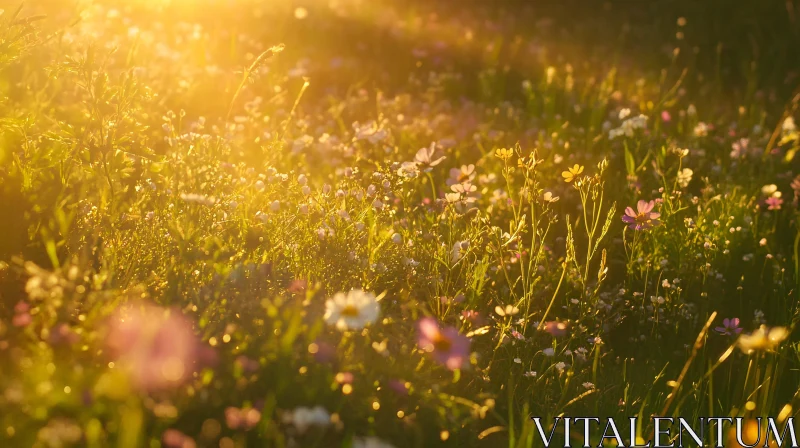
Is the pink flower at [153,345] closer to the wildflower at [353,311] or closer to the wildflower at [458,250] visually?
the wildflower at [353,311]

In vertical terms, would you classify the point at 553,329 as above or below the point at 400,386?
below

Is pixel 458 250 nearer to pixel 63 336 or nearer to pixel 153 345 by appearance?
pixel 153 345

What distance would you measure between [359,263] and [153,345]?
0.88 metres

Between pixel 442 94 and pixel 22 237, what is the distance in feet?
12.3

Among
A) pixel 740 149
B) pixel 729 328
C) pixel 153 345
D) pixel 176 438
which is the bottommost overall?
pixel 729 328

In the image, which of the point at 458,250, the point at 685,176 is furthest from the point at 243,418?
the point at 685,176

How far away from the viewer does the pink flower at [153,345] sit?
5.47 ft

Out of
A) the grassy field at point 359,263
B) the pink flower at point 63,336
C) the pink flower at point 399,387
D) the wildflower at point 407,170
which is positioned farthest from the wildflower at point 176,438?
the wildflower at point 407,170

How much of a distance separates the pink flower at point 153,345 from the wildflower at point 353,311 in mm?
376

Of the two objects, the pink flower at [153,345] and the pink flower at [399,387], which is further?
the pink flower at [399,387]

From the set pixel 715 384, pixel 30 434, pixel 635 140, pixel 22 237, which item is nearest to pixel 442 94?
pixel 635 140

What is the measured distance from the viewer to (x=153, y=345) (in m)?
1.84

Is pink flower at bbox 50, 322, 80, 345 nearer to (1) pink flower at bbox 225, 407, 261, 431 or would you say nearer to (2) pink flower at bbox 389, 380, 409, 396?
(1) pink flower at bbox 225, 407, 261, 431

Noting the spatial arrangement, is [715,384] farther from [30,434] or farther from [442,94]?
[442,94]
